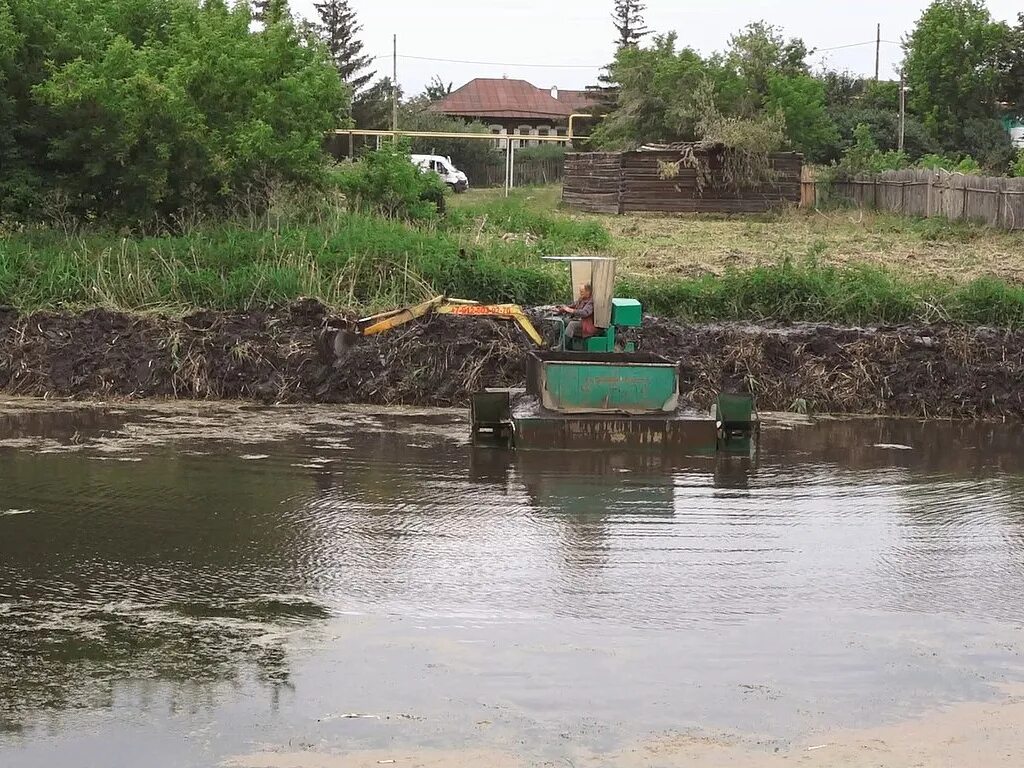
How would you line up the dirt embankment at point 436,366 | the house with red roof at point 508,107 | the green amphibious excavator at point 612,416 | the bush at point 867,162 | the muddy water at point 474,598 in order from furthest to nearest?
the house with red roof at point 508,107 → the bush at point 867,162 → the dirt embankment at point 436,366 → the green amphibious excavator at point 612,416 → the muddy water at point 474,598

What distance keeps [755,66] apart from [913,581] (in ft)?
133

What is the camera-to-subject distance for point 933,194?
3381 centimetres

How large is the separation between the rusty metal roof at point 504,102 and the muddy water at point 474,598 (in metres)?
62.9

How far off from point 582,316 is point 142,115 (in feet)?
29.2

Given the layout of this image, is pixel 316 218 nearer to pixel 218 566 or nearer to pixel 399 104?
pixel 218 566

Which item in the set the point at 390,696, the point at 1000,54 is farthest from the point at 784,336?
the point at 1000,54

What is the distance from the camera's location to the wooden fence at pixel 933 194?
3069 cm

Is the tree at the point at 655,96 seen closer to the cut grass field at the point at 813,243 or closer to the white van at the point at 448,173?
the white van at the point at 448,173

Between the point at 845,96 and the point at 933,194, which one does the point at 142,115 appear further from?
the point at 845,96

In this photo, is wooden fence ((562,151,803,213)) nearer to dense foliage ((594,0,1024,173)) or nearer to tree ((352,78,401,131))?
dense foliage ((594,0,1024,173))

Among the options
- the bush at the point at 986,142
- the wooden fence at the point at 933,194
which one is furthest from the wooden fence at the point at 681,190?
the bush at the point at 986,142

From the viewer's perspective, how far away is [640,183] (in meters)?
37.4

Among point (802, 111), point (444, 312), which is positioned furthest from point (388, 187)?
point (802, 111)

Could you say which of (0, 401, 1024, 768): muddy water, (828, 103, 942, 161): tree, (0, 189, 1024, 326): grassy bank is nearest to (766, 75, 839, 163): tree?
(828, 103, 942, 161): tree
